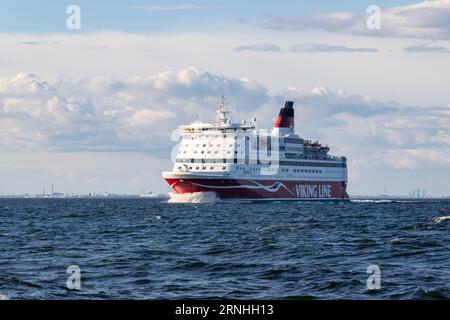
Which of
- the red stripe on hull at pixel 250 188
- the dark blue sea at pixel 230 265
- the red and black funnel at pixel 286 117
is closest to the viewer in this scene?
the dark blue sea at pixel 230 265

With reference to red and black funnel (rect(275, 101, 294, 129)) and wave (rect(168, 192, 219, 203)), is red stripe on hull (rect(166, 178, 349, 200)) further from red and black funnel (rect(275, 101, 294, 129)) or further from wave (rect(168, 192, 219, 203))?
red and black funnel (rect(275, 101, 294, 129))

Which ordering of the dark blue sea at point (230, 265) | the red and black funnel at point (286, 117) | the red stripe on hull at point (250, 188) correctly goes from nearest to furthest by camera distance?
the dark blue sea at point (230, 265), the red stripe on hull at point (250, 188), the red and black funnel at point (286, 117)

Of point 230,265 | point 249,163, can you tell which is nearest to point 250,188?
point 249,163

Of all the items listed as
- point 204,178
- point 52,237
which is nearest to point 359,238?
point 52,237

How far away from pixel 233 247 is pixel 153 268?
845cm

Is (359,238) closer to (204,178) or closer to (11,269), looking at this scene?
(11,269)

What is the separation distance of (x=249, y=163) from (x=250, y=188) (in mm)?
4194

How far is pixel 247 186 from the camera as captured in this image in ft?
378

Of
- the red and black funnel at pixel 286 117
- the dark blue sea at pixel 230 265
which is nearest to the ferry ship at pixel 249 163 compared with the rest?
the red and black funnel at pixel 286 117

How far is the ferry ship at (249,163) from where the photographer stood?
373ft

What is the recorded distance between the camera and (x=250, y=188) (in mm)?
115688

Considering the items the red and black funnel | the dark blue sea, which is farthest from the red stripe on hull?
the dark blue sea

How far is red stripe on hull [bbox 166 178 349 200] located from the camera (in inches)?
4427

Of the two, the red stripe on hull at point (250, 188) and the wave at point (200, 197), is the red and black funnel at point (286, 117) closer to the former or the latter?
the red stripe on hull at point (250, 188)
